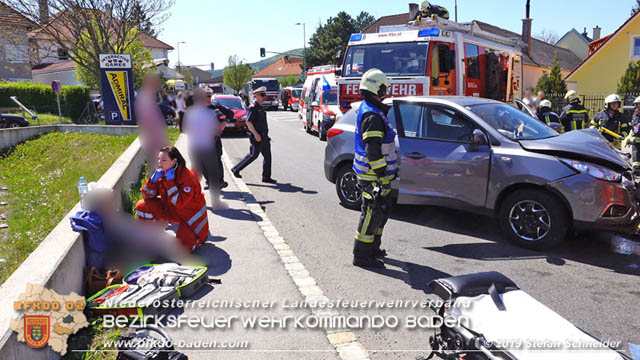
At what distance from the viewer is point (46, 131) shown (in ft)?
63.8

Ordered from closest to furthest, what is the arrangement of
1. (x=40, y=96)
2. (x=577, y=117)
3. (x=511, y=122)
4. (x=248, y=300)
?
(x=248, y=300) → (x=511, y=122) → (x=577, y=117) → (x=40, y=96)

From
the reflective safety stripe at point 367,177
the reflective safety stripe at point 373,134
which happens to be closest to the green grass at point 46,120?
the reflective safety stripe at point 367,177

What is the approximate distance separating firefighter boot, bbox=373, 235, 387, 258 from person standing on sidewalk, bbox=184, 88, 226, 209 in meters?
3.22

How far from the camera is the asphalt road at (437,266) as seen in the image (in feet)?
12.6

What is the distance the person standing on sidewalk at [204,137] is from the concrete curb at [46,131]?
9.74 metres

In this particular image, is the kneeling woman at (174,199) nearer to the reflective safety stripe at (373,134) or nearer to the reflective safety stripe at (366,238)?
the reflective safety stripe at (366,238)

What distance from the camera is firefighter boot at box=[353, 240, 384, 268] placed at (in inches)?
199

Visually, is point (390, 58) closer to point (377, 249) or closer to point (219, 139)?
point (219, 139)

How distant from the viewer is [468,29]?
41.0 ft

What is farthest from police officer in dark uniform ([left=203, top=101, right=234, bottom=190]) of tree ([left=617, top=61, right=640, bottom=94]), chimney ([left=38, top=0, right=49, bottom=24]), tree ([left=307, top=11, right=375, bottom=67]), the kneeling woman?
tree ([left=307, top=11, right=375, bottom=67])

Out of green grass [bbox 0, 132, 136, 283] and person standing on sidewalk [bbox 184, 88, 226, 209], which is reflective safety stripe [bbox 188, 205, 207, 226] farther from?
person standing on sidewalk [bbox 184, 88, 226, 209]

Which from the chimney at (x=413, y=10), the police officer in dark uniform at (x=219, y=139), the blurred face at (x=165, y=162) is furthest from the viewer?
the chimney at (x=413, y=10)

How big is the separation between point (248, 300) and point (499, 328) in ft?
7.39

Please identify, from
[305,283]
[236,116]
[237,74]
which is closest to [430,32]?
[305,283]
